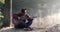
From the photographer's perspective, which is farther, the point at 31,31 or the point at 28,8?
the point at 28,8

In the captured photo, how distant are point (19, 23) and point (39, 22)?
0.51m

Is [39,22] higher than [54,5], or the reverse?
[54,5]

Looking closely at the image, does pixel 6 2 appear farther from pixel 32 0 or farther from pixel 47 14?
pixel 47 14

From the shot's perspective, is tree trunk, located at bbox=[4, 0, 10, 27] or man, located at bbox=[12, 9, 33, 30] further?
tree trunk, located at bbox=[4, 0, 10, 27]

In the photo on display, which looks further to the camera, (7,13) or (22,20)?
(7,13)

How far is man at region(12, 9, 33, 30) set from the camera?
3.93m

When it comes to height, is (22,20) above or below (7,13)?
below

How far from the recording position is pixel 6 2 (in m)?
4.20

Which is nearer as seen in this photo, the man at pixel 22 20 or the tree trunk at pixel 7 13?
the man at pixel 22 20

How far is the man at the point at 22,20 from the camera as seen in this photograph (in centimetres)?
393

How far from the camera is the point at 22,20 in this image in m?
3.95

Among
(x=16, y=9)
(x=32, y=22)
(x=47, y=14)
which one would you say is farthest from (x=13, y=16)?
(x=47, y=14)

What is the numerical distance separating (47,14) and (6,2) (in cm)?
101

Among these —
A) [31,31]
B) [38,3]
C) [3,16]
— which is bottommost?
[31,31]
